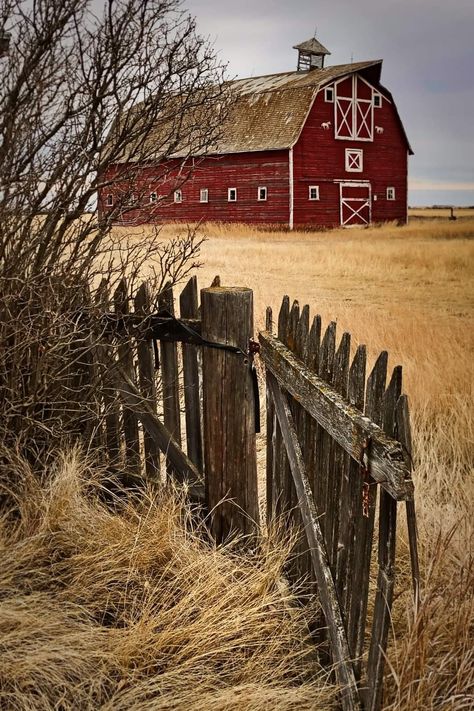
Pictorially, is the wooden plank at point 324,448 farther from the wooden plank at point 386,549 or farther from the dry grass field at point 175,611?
the wooden plank at point 386,549

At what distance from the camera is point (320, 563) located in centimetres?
254

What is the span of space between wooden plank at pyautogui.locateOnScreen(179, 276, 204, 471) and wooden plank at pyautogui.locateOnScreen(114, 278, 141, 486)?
376 millimetres

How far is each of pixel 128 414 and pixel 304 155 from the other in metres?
21.2

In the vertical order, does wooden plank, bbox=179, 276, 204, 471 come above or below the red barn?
below

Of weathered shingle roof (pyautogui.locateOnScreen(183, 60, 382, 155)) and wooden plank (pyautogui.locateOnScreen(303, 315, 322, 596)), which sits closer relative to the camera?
wooden plank (pyautogui.locateOnScreen(303, 315, 322, 596))

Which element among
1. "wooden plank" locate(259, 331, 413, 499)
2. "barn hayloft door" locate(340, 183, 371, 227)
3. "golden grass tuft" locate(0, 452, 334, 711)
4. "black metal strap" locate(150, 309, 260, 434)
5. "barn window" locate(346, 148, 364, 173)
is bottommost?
"golden grass tuft" locate(0, 452, 334, 711)

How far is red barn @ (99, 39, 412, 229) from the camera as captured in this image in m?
23.4

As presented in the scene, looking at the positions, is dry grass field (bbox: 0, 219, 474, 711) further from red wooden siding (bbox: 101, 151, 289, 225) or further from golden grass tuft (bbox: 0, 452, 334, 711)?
red wooden siding (bbox: 101, 151, 289, 225)

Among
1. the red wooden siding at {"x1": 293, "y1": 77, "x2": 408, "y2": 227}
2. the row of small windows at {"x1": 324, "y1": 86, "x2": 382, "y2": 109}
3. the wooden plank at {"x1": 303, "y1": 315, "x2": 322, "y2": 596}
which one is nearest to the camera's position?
the wooden plank at {"x1": 303, "y1": 315, "x2": 322, "y2": 596}

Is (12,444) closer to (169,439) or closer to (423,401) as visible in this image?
(169,439)

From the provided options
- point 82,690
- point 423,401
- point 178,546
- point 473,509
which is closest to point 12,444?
point 178,546

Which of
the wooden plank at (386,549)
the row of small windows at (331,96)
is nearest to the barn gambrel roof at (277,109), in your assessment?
the row of small windows at (331,96)

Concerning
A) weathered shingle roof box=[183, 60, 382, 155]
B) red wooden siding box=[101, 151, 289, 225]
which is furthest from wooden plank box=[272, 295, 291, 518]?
weathered shingle roof box=[183, 60, 382, 155]

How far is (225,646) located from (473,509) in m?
1.43
